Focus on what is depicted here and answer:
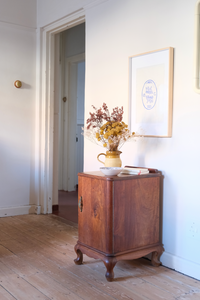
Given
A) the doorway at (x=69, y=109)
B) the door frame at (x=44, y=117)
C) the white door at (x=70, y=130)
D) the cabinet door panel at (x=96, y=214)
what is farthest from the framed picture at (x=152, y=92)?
the white door at (x=70, y=130)

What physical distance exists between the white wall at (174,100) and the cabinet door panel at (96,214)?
0.55 meters

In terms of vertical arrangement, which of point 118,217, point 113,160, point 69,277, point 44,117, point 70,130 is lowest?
point 69,277

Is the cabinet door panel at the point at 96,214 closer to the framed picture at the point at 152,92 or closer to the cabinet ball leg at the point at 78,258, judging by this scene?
the cabinet ball leg at the point at 78,258

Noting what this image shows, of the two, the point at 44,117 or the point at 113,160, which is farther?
the point at 44,117

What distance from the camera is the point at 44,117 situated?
4.25 metres

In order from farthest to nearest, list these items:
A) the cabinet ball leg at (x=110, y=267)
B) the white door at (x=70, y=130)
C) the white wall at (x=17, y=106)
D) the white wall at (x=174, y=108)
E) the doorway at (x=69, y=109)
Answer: the white door at (x=70, y=130) < the doorway at (x=69, y=109) < the white wall at (x=17, y=106) < the white wall at (x=174, y=108) < the cabinet ball leg at (x=110, y=267)

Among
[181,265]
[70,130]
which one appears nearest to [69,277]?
[181,265]

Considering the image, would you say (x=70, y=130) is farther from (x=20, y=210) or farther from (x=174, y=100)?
(x=174, y=100)

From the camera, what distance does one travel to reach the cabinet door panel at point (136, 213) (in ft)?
7.68

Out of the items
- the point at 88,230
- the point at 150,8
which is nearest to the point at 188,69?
the point at 150,8

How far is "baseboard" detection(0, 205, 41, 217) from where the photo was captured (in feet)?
13.5

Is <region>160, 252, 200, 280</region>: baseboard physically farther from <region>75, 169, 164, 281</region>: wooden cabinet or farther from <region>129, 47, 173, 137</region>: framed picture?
<region>129, 47, 173, 137</region>: framed picture

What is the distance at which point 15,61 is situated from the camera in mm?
4145

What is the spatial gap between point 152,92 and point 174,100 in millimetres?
226
